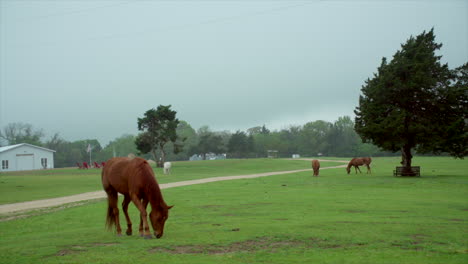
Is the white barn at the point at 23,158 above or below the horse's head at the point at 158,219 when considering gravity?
above

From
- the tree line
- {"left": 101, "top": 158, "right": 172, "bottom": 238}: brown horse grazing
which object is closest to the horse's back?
{"left": 101, "top": 158, "right": 172, "bottom": 238}: brown horse grazing

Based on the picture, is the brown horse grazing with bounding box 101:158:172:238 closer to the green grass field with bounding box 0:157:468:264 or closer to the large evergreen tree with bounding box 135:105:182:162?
the green grass field with bounding box 0:157:468:264

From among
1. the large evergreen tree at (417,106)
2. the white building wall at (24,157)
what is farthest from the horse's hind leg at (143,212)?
the white building wall at (24,157)

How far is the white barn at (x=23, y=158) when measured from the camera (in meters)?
76.2

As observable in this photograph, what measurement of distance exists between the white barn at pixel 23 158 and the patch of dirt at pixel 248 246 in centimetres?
7892

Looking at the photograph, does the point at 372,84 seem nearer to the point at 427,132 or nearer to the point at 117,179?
the point at 427,132

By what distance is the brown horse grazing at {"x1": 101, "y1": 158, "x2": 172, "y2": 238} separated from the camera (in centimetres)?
930

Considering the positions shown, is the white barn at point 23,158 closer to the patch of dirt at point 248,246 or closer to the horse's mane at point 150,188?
the horse's mane at point 150,188

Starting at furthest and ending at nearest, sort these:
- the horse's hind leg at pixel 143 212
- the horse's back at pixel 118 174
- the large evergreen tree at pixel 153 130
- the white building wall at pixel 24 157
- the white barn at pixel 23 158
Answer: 1. the white building wall at pixel 24 157
2. the white barn at pixel 23 158
3. the large evergreen tree at pixel 153 130
4. the horse's back at pixel 118 174
5. the horse's hind leg at pixel 143 212

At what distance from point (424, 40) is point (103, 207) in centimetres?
2982

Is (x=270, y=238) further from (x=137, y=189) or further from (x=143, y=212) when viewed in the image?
(x=137, y=189)

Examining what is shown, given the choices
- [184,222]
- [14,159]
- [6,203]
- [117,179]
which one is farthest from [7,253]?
[14,159]

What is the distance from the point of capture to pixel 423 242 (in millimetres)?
8148

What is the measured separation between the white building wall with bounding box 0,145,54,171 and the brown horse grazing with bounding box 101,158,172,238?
76507mm
